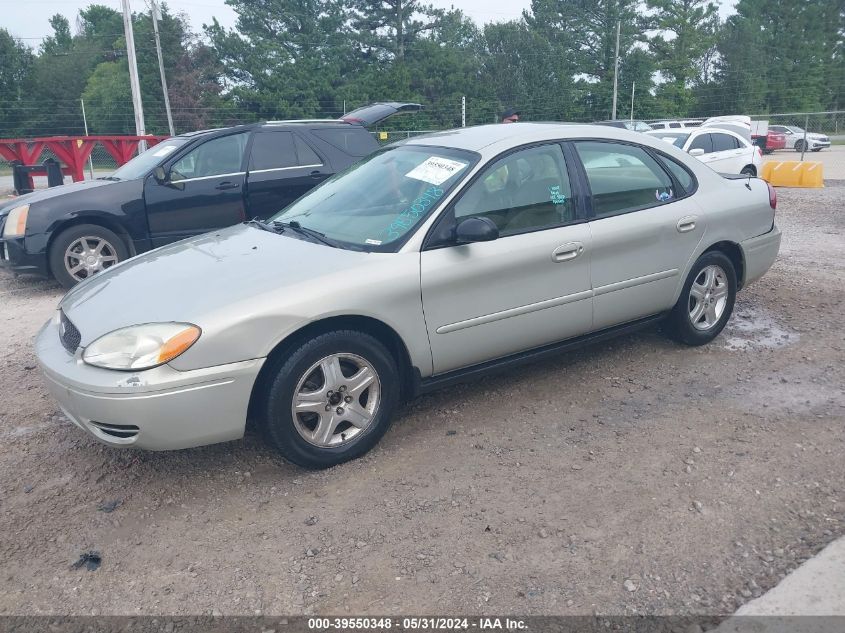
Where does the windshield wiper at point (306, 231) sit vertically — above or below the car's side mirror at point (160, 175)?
below

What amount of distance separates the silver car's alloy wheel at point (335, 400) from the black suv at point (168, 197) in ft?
Result: 14.9

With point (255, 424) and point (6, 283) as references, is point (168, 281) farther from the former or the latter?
point (6, 283)

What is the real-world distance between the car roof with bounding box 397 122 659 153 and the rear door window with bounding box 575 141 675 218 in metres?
0.09

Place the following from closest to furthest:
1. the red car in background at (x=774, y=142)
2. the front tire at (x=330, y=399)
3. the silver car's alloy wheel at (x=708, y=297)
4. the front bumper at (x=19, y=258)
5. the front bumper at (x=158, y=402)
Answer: the front bumper at (x=158, y=402), the front tire at (x=330, y=399), the silver car's alloy wheel at (x=708, y=297), the front bumper at (x=19, y=258), the red car in background at (x=774, y=142)

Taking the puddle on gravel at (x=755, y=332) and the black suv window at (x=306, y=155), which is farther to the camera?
the black suv window at (x=306, y=155)

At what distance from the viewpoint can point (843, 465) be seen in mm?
3510

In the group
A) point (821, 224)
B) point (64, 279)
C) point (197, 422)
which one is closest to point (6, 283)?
point (64, 279)

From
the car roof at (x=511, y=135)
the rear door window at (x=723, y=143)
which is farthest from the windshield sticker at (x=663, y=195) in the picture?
the rear door window at (x=723, y=143)

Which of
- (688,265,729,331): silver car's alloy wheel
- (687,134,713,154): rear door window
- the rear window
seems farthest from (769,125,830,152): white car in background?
(688,265,729,331): silver car's alloy wheel

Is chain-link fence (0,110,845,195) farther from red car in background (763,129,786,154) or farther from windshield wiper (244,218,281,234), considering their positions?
windshield wiper (244,218,281,234)

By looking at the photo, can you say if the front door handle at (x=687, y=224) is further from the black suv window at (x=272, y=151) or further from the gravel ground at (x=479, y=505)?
the black suv window at (x=272, y=151)

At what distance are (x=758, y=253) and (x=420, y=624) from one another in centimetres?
399

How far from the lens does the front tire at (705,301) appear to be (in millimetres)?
4918

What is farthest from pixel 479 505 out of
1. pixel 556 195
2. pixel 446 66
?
pixel 446 66
